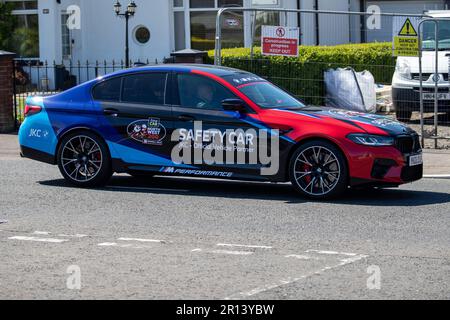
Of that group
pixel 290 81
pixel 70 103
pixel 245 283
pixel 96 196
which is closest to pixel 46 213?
pixel 96 196

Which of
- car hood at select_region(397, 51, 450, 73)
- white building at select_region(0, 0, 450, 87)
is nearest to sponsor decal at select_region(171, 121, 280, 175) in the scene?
car hood at select_region(397, 51, 450, 73)

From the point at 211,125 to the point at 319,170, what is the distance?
1.42 metres

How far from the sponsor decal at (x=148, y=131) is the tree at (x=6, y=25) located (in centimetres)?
1936

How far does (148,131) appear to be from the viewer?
1241cm

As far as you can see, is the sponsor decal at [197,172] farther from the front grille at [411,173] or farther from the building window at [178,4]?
the building window at [178,4]

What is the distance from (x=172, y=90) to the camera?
40.9 feet

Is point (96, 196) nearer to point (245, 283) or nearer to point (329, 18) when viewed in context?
point (245, 283)

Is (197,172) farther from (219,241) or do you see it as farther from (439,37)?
(439,37)

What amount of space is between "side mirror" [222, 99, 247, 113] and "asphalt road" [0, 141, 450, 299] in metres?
1.06

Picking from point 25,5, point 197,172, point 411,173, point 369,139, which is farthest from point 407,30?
point 25,5

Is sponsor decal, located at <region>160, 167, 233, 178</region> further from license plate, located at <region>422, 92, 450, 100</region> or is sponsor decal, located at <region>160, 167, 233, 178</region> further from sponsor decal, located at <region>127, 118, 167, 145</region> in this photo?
license plate, located at <region>422, 92, 450, 100</region>

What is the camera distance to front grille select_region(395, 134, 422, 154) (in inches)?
457

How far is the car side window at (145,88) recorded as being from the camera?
1254cm

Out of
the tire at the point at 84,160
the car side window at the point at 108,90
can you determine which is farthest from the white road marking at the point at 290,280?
the car side window at the point at 108,90
